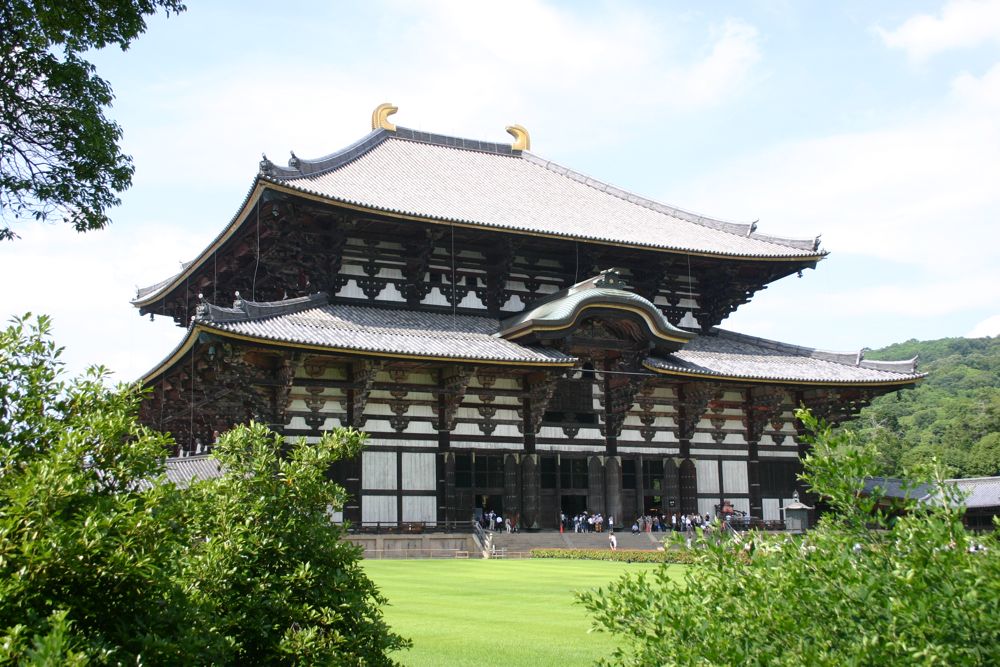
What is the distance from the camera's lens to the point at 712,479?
3606cm

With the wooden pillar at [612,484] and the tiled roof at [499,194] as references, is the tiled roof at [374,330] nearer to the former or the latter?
the tiled roof at [499,194]

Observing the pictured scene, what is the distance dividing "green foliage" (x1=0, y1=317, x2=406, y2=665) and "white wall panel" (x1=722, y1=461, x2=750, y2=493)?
97.2ft

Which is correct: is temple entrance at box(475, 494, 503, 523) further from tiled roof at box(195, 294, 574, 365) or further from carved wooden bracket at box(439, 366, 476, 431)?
tiled roof at box(195, 294, 574, 365)

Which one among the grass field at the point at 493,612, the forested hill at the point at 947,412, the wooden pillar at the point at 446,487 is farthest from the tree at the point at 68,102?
the forested hill at the point at 947,412

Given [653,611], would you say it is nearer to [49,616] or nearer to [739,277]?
[49,616]

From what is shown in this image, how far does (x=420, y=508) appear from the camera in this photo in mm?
30859

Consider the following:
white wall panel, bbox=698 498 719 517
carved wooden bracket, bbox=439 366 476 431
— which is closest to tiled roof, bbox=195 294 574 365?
carved wooden bracket, bbox=439 366 476 431

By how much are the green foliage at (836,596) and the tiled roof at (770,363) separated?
26537 mm

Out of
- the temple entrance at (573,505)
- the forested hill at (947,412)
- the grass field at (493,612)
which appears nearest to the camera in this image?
the grass field at (493,612)

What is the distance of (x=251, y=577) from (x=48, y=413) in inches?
83.0

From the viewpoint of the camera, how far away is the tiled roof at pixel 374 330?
27141mm

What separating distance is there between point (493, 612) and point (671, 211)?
30.5 meters

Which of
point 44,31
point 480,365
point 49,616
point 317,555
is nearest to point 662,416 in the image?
point 480,365

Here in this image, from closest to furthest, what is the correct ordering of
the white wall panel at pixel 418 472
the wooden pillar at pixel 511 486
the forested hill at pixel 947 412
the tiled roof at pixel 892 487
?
the tiled roof at pixel 892 487, the white wall panel at pixel 418 472, the wooden pillar at pixel 511 486, the forested hill at pixel 947 412
